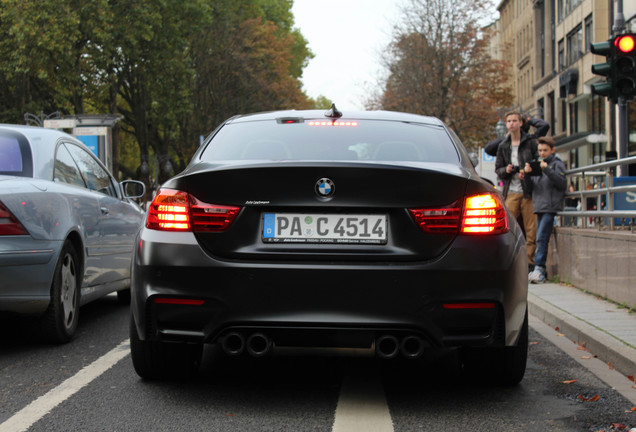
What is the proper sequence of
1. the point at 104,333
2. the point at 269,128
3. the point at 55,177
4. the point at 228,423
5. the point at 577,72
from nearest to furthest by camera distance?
the point at 228,423 → the point at 269,128 → the point at 55,177 → the point at 104,333 → the point at 577,72

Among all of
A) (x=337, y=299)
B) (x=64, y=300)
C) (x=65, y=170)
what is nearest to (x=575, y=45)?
(x=65, y=170)

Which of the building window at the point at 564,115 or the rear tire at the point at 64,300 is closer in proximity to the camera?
the rear tire at the point at 64,300

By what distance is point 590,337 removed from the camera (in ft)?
22.0

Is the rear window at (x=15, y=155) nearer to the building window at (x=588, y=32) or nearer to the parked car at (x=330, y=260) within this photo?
the parked car at (x=330, y=260)

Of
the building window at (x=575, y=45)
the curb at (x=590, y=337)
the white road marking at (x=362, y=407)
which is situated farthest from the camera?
the building window at (x=575, y=45)

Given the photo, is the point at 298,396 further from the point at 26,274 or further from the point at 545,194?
the point at 545,194

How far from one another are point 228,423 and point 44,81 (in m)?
37.0

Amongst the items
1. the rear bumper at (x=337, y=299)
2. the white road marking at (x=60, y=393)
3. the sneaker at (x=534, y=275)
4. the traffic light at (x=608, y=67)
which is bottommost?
the white road marking at (x=60, y=393)

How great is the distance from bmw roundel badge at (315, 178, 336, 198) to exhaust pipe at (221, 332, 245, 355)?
772 mm

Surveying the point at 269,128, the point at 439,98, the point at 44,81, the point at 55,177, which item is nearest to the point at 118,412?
the point at 269,128

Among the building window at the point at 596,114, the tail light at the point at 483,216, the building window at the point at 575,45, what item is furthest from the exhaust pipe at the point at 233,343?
the building window at the point at 575,45

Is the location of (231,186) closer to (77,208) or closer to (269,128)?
(269,128)

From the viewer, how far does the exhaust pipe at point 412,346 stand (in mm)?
4414

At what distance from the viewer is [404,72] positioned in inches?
1827
